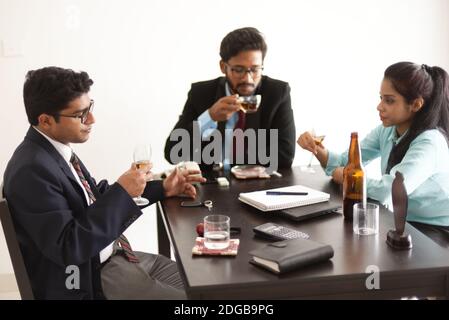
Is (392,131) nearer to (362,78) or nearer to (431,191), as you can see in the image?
(431,191)

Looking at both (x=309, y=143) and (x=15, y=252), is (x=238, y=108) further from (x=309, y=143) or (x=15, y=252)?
(x=15, y=252)

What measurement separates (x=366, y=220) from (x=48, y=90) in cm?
101

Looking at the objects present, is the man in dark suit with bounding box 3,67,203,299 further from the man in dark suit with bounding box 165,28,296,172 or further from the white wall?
the white wall

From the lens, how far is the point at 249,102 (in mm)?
2438

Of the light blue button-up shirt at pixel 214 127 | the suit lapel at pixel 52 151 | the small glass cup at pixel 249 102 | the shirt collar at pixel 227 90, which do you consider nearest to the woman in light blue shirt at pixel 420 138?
the small glass cup at pixel 249 102

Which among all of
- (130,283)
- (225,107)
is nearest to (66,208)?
(130,283)

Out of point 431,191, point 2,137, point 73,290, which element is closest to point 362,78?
point 431,191

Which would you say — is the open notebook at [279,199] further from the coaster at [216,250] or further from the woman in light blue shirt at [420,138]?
the coaster at [216,250]

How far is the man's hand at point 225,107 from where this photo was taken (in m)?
2.43

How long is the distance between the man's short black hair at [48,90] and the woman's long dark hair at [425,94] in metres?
1.17

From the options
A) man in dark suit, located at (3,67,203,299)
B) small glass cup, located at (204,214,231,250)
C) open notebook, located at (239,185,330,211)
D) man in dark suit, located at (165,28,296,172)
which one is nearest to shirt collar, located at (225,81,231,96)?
man in dark suit, located at (165,28,296,172)

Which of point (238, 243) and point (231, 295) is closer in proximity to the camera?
point (231, 295)

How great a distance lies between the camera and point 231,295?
1334mm

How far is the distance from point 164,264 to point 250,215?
46cm
